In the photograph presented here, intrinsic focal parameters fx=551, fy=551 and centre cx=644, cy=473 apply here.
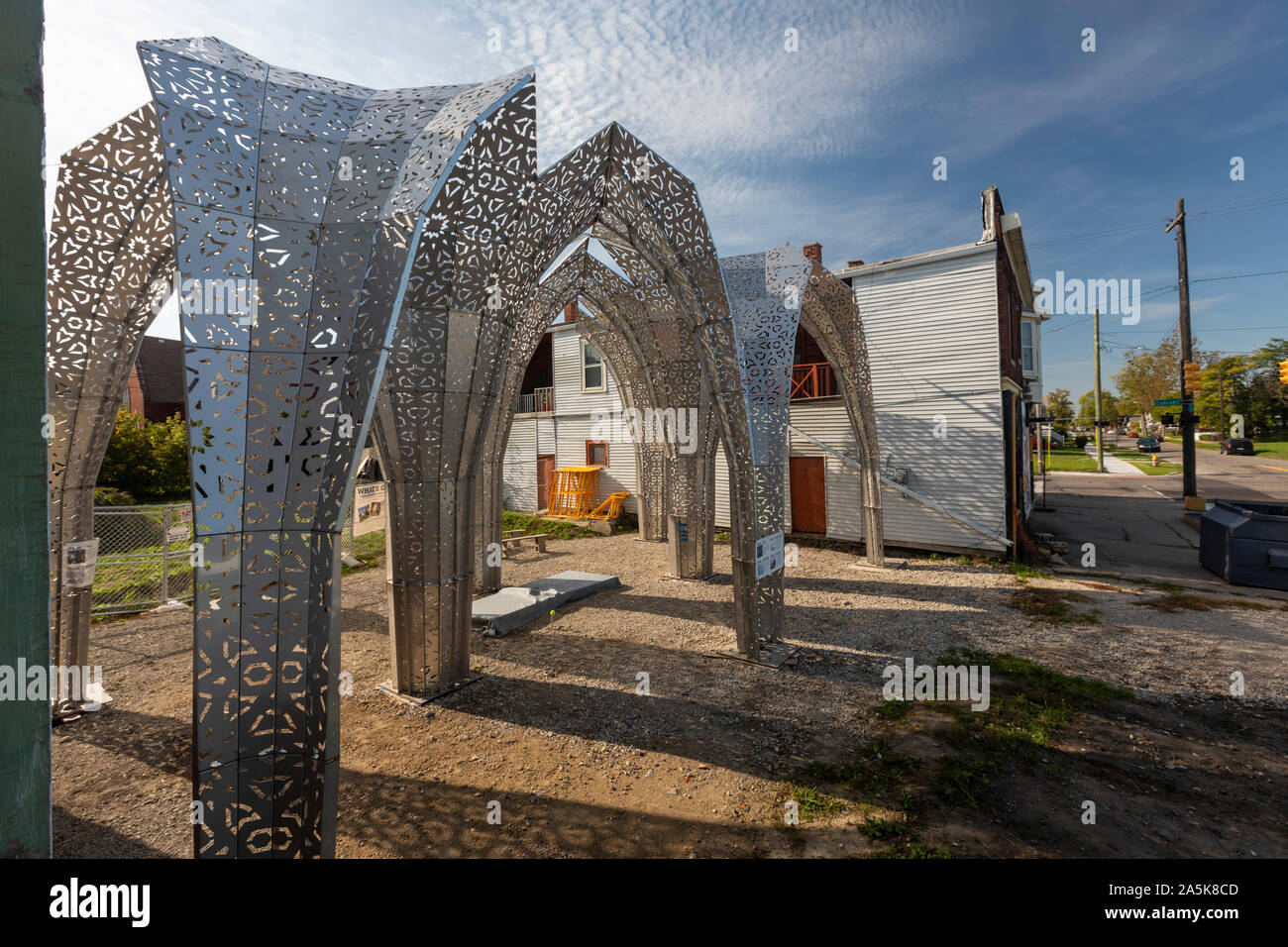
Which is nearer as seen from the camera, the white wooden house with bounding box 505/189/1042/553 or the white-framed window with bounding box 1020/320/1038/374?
the white wooden house with bounding box 505/189/1042/553

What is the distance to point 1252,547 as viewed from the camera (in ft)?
33.6

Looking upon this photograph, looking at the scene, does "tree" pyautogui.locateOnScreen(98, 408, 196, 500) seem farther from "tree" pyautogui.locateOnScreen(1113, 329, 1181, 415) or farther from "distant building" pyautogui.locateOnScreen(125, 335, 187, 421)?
"tree" pyautogui.locateOnScreen(1113, 329, 1181, 415)

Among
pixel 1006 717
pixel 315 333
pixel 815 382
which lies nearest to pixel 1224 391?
pixel 815 382

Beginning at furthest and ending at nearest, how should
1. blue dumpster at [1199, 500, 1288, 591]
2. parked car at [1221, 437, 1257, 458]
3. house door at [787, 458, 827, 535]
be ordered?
parked car at [1221, 437, 1257, 458] → house door at [787, 458, 827, 535] → blue dumpster at [1199, 500, 1288, 591]

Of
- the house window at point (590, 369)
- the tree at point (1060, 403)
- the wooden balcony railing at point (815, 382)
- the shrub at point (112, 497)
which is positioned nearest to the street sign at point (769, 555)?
the wooden balcony railing at point (815, 382)

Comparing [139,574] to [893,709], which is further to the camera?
[139,574]

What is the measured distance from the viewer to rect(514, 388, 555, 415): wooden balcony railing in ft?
72.5

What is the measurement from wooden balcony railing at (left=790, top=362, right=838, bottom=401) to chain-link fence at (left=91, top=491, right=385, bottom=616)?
11.9m

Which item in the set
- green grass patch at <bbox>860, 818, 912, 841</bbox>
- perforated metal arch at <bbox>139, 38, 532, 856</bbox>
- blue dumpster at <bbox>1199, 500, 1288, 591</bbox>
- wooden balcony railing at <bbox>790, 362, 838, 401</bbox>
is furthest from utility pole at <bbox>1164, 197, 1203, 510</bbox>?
perforated metal arch at <bbox>139, 38, 532, 856</bbox>

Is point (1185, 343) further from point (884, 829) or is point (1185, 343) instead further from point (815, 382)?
point (884, 829)

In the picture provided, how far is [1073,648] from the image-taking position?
7660 mm

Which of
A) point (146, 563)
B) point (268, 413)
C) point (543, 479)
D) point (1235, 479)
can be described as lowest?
point (146, 563)

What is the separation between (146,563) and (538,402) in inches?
541
